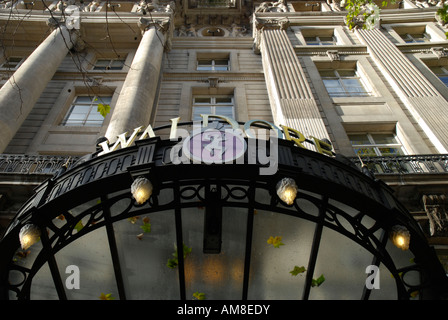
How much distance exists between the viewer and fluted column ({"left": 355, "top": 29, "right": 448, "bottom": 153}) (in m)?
12.7

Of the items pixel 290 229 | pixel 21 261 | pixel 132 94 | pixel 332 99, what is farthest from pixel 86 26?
pixel 290 229

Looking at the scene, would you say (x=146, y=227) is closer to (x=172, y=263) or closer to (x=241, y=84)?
(x=172, y=263)

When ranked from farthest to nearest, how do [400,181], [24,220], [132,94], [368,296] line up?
[132,94] < [400,181] < [368,296] < [24,220]

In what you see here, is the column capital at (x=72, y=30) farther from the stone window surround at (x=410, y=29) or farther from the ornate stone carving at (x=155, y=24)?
the stone window surround at (x=410, y=29)

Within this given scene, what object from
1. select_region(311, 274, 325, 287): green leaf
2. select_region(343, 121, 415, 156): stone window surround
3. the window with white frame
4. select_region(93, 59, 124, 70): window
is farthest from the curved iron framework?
the window with white frame

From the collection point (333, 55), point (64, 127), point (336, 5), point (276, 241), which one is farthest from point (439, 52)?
point (64, 127)

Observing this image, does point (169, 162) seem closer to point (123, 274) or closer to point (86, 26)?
point (123, 274)

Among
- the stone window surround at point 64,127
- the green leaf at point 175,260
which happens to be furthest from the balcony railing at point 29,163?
the green leaf at point 175,260

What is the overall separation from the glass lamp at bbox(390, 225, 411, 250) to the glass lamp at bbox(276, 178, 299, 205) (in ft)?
6.09

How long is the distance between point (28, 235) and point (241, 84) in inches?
549

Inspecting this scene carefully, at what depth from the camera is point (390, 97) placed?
15.0m

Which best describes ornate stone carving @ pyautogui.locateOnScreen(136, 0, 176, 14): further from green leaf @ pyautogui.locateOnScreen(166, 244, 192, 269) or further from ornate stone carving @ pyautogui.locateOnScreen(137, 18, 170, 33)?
green leaf @ pyautogui.locateOnScreen(166, 244, 192, 269)

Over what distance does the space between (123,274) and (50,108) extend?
11170 millimetres

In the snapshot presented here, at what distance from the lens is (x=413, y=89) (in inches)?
587
